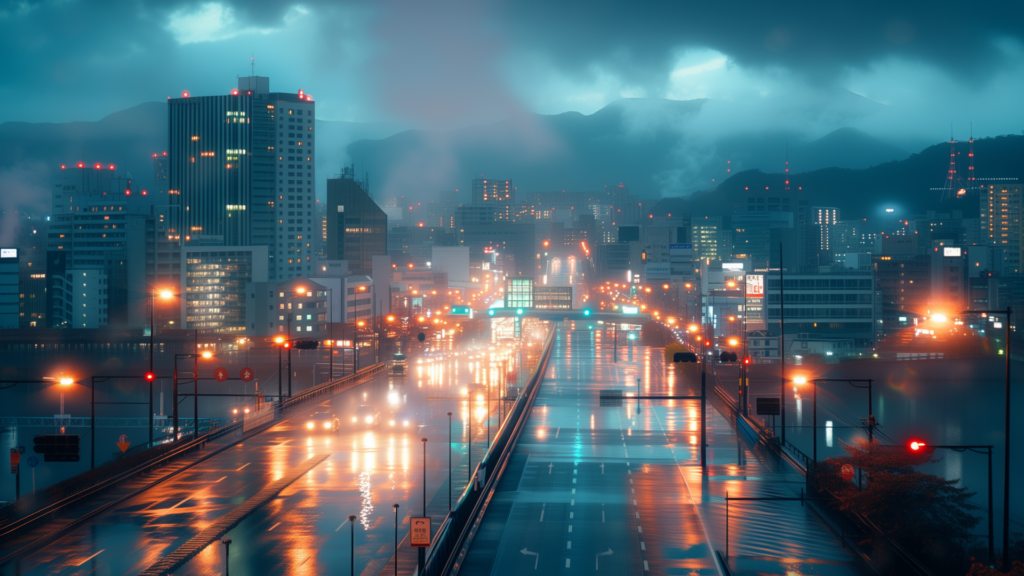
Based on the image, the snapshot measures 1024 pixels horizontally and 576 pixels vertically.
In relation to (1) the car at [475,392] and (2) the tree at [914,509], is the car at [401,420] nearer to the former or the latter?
(1) the car at [475,392]

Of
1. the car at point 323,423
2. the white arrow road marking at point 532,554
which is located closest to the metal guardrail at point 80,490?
the car at point 323,423

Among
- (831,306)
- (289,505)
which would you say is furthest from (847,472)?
(831,306)

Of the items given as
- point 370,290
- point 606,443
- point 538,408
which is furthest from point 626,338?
point 606,443

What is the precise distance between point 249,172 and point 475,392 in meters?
110

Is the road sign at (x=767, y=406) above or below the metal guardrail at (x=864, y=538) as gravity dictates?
above

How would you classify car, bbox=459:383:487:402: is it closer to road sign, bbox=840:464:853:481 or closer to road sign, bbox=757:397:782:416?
road sign, bbox=757:397:782:416

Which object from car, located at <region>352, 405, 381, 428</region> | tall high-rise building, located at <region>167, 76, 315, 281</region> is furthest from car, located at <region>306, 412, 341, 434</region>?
tall high-rise building, located at <region>167, 76, 315, 281</region>

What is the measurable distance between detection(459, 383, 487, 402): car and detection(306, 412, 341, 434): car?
11727mm

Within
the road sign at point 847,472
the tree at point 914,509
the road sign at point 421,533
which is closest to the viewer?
the road sign at point 421,533

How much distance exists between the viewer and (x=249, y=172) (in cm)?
16375

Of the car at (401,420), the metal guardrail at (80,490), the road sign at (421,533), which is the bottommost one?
the car at (401,420)

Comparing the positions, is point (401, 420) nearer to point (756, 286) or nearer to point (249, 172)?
point (756, 286)

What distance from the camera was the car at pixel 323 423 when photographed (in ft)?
163

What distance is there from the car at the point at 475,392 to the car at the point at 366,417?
7930 mm
